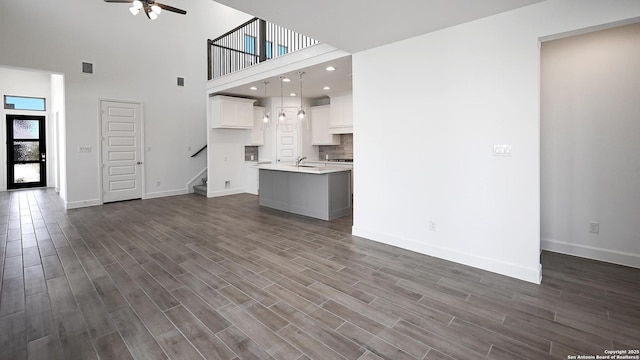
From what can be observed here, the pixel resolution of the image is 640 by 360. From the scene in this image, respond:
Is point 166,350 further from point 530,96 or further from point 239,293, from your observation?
point 530,96

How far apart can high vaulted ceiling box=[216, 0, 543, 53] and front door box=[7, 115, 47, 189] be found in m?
10.4

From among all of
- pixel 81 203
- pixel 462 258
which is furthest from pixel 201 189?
pixel 462 258

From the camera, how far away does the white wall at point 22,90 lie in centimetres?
855

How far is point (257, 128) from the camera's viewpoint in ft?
27.6

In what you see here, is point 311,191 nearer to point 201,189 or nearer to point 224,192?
point 224,192

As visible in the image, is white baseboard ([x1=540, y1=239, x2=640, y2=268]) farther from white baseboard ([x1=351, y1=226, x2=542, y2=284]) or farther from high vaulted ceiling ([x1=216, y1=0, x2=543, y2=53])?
high vaulted ceiling ([x1=216, y1=0, x2=543, y2=53])

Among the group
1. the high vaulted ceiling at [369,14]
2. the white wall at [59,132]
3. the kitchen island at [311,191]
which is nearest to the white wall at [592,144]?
the high vaulted ceiling at [369,14]

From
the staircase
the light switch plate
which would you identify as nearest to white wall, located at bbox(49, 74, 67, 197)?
the staircase

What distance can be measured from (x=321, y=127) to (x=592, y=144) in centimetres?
581

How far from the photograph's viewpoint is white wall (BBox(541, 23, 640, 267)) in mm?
3176

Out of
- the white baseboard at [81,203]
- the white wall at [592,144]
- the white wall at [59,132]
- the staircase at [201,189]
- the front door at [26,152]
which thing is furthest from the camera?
the front door at [26,152]

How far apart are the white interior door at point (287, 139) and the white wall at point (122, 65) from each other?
7.67 ft

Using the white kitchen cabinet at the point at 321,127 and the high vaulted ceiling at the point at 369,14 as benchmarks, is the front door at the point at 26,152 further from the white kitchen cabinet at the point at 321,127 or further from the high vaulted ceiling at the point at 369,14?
the high vaulted ceiling at the point at 369,14

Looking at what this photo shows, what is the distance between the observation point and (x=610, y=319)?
7.38 feet
